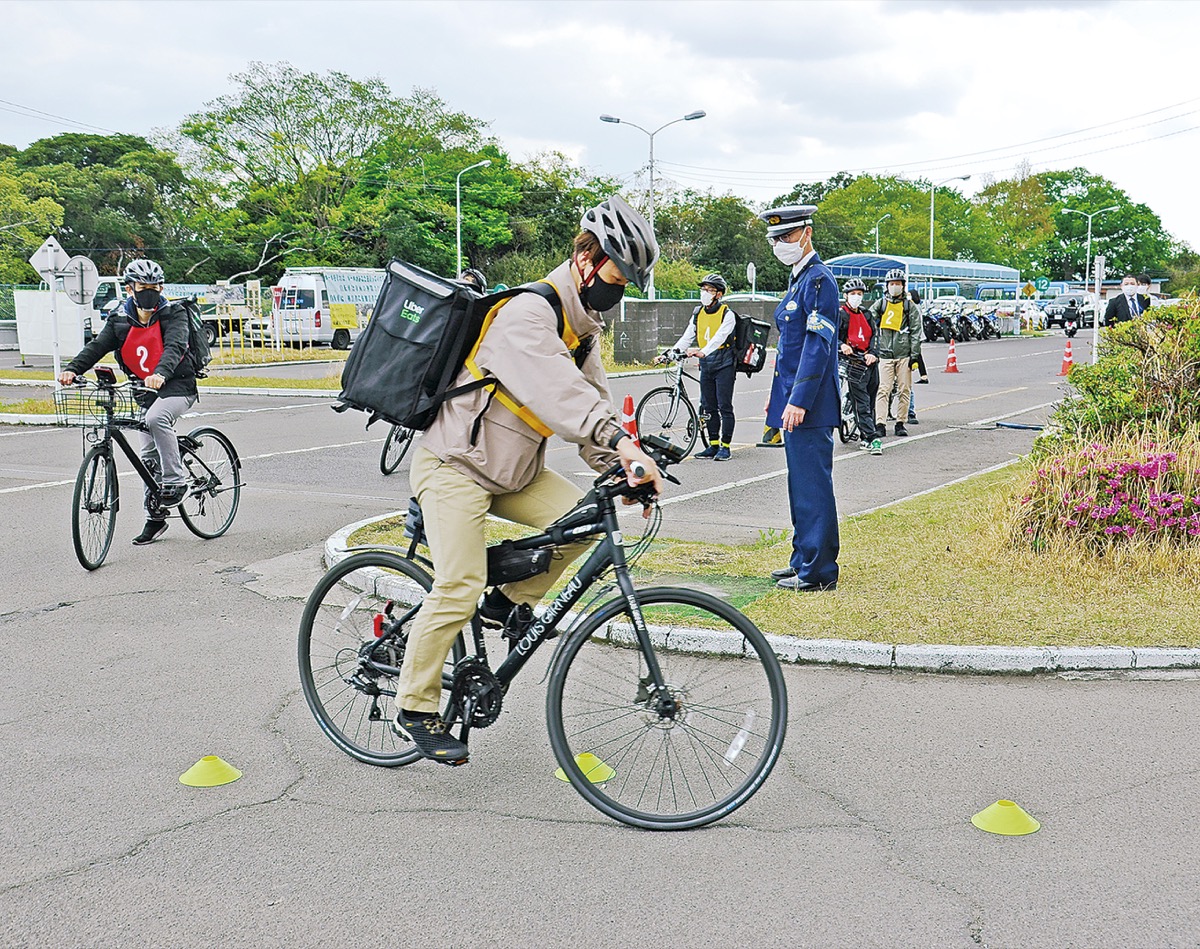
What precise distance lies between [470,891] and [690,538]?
5.39m

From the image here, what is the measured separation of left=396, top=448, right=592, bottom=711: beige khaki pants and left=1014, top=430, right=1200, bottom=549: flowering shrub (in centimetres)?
438

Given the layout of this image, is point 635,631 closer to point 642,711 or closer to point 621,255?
point 642,711

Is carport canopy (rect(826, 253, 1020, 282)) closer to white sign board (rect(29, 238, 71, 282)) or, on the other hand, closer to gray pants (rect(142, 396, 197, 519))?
white sign board (rect(29, 238, 71, 282))

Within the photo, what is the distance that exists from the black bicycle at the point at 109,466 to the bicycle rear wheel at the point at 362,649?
3563 millimetres

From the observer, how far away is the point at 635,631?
3.88 meters

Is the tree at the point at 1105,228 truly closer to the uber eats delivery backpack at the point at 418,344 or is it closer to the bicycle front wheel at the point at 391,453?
the bicycle front wheel at the point at 391,453

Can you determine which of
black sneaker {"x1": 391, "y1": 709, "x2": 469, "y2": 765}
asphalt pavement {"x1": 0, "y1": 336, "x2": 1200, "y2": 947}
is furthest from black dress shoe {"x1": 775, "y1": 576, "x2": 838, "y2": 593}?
black sneaker {"x1": 391, "y1": 709, "x2": 469, "y2": 765}

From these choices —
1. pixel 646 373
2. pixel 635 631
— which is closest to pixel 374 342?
pixel 635 631

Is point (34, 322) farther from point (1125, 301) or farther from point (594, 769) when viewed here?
point (594, 769)

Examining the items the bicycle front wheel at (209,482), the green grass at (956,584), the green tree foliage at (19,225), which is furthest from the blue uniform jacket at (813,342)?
the green tree foliage at (19,225)

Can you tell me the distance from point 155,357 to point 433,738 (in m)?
5.42

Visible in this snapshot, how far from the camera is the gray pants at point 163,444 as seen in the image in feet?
27.6

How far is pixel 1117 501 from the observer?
24.3 feet

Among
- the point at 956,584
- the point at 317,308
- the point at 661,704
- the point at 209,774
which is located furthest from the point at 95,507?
the point at 317,308
